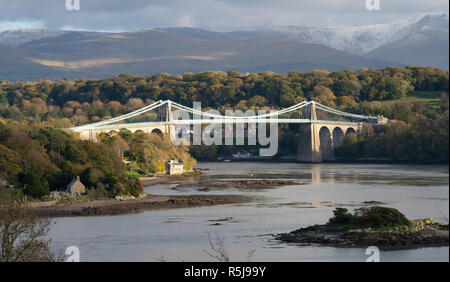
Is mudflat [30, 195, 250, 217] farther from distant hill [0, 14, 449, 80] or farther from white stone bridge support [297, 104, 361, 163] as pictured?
distant hill [0, 14, 449, 80]

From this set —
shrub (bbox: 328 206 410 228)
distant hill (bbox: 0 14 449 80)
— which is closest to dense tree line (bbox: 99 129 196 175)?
shrub (bbox: 328 206 410 228)

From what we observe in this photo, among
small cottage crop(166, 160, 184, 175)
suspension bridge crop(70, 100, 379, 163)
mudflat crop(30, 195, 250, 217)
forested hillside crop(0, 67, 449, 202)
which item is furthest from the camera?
suspension bridge crop(70, 100, 379, 163)

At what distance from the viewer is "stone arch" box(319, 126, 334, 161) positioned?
6106 centimetres

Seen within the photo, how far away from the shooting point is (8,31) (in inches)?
4313

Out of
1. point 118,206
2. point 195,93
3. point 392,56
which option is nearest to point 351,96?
point 195,93

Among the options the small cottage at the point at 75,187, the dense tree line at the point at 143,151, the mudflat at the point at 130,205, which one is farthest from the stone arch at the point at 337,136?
the small cottage at the point at 75,187

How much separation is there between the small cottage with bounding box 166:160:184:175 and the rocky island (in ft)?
79.9

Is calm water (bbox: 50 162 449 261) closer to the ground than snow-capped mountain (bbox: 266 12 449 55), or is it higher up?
closer to the ground

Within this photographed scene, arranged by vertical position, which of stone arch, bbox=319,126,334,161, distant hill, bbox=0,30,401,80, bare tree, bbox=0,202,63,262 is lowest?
stone arch, bbox=319,126,334,161

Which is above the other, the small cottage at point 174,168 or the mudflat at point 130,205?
the mudflat at point 130,205

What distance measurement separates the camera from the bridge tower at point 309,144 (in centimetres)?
6003

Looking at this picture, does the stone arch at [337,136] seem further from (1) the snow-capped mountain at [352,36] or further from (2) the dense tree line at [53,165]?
(1) the snow-capped mountain at [352,36]

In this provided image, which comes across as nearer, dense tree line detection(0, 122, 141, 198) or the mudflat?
the mudflat

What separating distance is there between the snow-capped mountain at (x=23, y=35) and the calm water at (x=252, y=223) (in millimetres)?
81618
